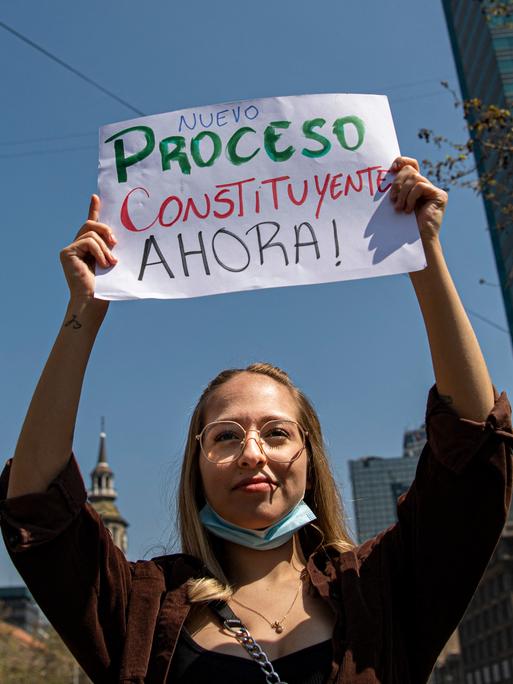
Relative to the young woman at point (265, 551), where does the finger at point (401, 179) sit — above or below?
above

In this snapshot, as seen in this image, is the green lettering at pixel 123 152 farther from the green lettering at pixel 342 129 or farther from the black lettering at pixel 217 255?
the green lettering at pixel 342 129

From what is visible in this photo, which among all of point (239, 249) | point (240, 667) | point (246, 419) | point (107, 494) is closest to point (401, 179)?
Answer: point (239, 249)

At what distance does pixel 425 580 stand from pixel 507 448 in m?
0.42

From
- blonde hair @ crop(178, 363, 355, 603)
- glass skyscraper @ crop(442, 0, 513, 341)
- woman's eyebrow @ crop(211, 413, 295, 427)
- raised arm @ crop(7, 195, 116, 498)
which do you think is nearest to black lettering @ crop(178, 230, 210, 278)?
raised arm @ crop(7, 195, 116, 498)

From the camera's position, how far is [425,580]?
2104mm

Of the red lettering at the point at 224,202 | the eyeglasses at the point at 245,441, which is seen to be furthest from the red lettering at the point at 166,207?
the eyeglasses at the point at 245,441

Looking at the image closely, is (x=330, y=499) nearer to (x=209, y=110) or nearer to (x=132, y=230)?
(x=132, y=230)

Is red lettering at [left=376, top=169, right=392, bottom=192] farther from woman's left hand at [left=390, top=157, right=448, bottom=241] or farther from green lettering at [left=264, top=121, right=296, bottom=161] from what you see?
green lettering at [left=264, top=121, right=296, bottom=161]

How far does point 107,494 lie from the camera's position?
115m

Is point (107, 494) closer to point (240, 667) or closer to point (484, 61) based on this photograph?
point (484, 61)

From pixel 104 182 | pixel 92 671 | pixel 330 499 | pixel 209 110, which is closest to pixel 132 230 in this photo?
pixel 104 182

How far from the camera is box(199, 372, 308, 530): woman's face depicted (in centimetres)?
222

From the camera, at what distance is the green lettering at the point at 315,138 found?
269 cm

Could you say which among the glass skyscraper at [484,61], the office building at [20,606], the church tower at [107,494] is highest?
the glass skyscraper at [484,61]
